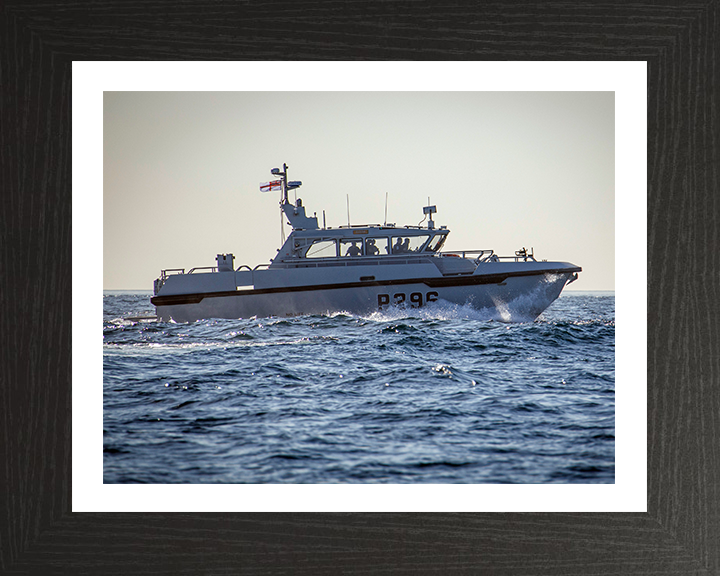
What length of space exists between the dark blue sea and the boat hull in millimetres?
1092

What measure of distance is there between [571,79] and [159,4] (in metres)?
1.83

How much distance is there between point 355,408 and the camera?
381cm

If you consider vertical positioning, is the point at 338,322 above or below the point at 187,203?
below

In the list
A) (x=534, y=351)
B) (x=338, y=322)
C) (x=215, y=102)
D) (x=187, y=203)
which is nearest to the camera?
(x=215, y=102)

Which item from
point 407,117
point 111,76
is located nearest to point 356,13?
point 111,76

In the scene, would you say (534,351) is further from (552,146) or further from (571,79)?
(571,79)

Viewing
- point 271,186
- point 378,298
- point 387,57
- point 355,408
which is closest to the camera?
point 387,57

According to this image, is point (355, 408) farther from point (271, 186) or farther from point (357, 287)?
point (357, 287)

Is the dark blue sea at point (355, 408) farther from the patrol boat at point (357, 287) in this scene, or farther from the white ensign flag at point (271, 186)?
the white ensign flag at point (271, 186)

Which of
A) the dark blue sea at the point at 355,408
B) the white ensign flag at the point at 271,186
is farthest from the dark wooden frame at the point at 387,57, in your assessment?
the white ensign flag at the point at 271,186

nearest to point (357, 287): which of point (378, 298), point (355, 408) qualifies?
point (378, 298)

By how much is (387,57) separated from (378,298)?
4.87 m

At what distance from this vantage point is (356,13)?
2609 millimetres

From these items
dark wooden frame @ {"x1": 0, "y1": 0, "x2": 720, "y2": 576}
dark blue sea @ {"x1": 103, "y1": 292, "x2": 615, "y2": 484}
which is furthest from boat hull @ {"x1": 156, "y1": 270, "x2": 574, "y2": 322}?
dark wooden frame @ {"x1": 0, "y1": 0, "x2": 720, "y2": 576}
